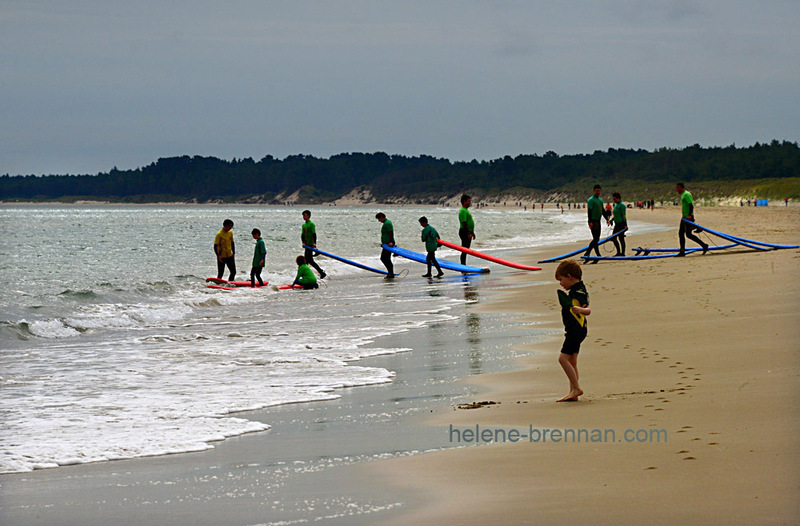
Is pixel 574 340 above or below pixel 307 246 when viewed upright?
below

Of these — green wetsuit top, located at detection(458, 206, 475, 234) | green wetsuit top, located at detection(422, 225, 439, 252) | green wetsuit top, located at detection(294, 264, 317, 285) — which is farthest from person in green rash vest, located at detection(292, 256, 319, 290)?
green wetsuit top, located at detection(458, 206, 475, 234)

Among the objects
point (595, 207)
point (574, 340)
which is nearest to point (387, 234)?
point (595, 207)

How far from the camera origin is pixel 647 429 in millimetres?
4781

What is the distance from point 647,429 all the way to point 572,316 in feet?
4.02

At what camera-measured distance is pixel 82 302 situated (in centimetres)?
1653

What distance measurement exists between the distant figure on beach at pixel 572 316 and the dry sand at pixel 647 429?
166 mm

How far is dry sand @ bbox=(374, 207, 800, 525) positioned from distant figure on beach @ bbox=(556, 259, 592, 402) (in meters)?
0.17

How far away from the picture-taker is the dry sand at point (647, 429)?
3.62m

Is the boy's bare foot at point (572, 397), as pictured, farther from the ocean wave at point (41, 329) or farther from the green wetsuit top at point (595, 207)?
the green wetsuit top at point (595, 207)

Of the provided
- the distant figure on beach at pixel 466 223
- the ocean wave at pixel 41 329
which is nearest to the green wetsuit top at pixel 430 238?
the distant figure on beach at pixel 466 223

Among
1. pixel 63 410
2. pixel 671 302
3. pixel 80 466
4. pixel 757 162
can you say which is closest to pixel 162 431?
pixel 80 466

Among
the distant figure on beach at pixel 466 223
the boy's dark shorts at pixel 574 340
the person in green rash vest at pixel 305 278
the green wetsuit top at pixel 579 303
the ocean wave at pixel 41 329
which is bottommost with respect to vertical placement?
the ocean wave at pixel 41 329

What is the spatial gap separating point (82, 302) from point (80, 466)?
40.2ft

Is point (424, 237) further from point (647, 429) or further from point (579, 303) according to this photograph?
point (647, 429)
